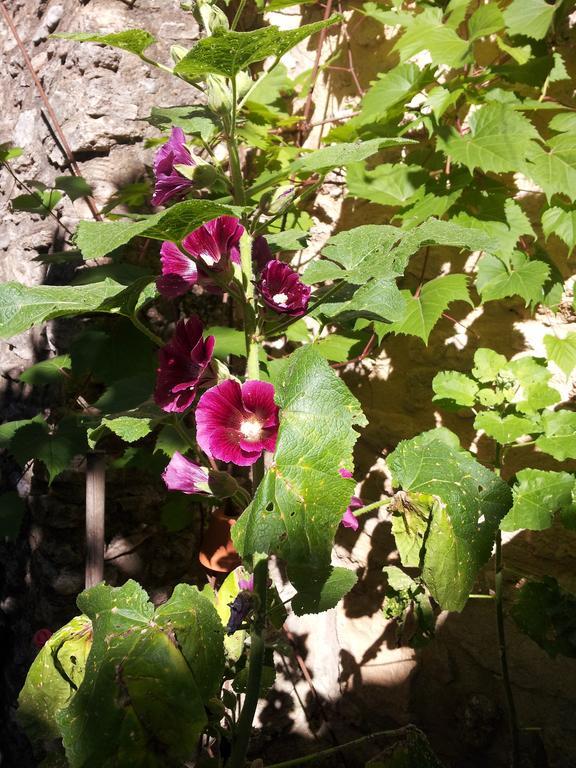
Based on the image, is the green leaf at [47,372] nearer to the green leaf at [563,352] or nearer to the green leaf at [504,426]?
the green leaf at [504,426]

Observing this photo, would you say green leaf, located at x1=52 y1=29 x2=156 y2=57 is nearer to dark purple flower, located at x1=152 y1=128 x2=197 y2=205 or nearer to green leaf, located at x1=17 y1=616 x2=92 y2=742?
dark purple flower, located at x1=152 y1=128 x2=197 y2=205

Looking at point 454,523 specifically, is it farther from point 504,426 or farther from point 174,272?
point 174,272

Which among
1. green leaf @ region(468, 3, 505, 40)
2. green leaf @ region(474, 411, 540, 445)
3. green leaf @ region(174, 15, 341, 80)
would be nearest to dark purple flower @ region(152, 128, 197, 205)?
green leaf @ region(174, 15, 341, 80)

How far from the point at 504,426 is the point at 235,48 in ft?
2.99

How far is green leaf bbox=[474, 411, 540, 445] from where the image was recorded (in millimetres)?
1220

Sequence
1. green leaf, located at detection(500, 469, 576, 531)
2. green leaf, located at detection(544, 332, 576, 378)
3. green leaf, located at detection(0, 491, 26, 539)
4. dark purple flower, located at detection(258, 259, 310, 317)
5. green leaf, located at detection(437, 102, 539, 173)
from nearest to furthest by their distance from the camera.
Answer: dark purple flower, located at detection(258, 259, 310, 317), green leaf, located at detection(500, 469, 576, 531), green leaf, located at detection(437, 102, 539, 173), green leaf, located at detection(544, 332, 576, 378), green leaf, located at detection(0, 491, 26, 539)

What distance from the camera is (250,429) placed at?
750mm

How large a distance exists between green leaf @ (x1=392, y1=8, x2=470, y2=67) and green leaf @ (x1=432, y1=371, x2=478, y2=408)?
0.71 meters

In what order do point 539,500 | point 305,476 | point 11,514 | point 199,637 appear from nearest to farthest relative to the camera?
1. point 305,476
2. point 199,637
3. point 539,500
4. point 11,514

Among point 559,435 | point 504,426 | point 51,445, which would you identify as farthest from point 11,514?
point 559,435

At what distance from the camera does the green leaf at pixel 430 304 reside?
53.5 inches

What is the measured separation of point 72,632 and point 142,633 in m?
0.24

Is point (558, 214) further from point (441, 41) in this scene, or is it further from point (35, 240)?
point (35, 240)

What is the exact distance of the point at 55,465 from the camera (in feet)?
4.34
